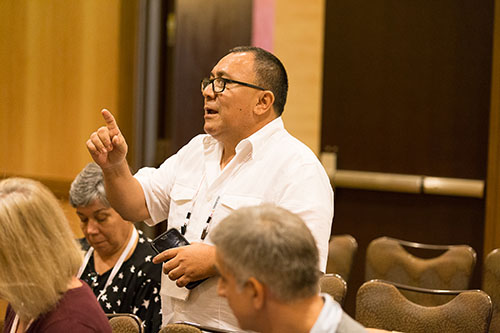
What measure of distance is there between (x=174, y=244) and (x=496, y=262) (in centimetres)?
210

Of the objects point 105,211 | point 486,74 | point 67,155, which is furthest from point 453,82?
point 105,211

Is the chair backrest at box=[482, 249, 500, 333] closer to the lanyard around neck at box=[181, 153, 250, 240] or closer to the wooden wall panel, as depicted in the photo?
the lanyard around neck at box=[181, 153, 250, 240]

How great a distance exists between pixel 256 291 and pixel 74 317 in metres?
0.60

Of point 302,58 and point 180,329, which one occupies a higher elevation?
point 302,58

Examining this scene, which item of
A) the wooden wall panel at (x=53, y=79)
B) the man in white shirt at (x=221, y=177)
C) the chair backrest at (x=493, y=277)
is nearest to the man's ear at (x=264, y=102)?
the man in white shirt at (x=221, y=177)

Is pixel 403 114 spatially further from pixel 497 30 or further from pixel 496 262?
pixel 496 262

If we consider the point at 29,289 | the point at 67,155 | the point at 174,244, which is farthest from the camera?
the point at 67,155

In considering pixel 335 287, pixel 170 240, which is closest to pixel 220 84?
pixel 170 240

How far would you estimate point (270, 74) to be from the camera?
2.56 m

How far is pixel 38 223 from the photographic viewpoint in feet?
6.10

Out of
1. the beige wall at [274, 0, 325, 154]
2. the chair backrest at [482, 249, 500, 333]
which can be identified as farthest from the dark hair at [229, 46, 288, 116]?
the beige wall at [274, 0, 325, 154]

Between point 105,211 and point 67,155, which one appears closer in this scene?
point 105,211

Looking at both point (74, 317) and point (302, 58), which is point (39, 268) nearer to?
point (74, 317)

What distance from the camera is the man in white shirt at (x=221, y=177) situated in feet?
7.56
